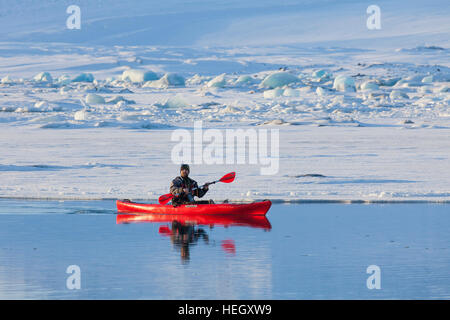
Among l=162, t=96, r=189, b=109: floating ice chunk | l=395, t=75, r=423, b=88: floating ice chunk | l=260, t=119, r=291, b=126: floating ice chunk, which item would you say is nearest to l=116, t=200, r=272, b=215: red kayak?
l=260, t=119, r=291, b=126: floating ice chunk

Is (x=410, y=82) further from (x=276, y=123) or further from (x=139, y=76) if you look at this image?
(x=276, y=123)

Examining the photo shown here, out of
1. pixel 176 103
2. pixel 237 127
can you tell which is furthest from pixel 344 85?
pixel 237 127

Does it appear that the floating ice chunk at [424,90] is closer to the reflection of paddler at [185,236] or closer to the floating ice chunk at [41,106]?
the floating ice chunk at [41,106]

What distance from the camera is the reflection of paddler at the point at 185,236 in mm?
9492

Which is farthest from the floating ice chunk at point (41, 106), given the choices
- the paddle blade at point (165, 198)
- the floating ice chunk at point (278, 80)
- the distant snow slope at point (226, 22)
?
the distant snow slope at point (226, 22)

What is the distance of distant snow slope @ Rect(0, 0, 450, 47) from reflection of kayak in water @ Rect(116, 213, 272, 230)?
103 m

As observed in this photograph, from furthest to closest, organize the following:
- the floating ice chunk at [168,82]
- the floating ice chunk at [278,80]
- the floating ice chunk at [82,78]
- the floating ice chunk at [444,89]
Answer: the floating ice chunk at [82,78] → the floating ice chunk at [168,82] → the floating ice chunk at [278,80] → the floating ice chunk at [444,89]

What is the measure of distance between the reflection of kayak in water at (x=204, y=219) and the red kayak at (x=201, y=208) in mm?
51

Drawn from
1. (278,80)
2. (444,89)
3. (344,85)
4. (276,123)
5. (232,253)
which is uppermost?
(278,80)

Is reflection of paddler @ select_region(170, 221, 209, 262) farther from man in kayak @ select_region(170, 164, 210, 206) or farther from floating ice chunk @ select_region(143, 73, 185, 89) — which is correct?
floating ice chunk @ select_region(143, 73, 185, 89)

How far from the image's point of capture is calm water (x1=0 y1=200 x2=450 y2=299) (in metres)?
7.44

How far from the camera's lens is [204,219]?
11969mm

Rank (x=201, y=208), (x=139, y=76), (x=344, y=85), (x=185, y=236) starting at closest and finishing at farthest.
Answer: (x=185, y=236) → (x=201, y=208) → (x=344, y=85) → (x=139, y=76)

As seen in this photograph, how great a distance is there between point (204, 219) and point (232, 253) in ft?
9.04
